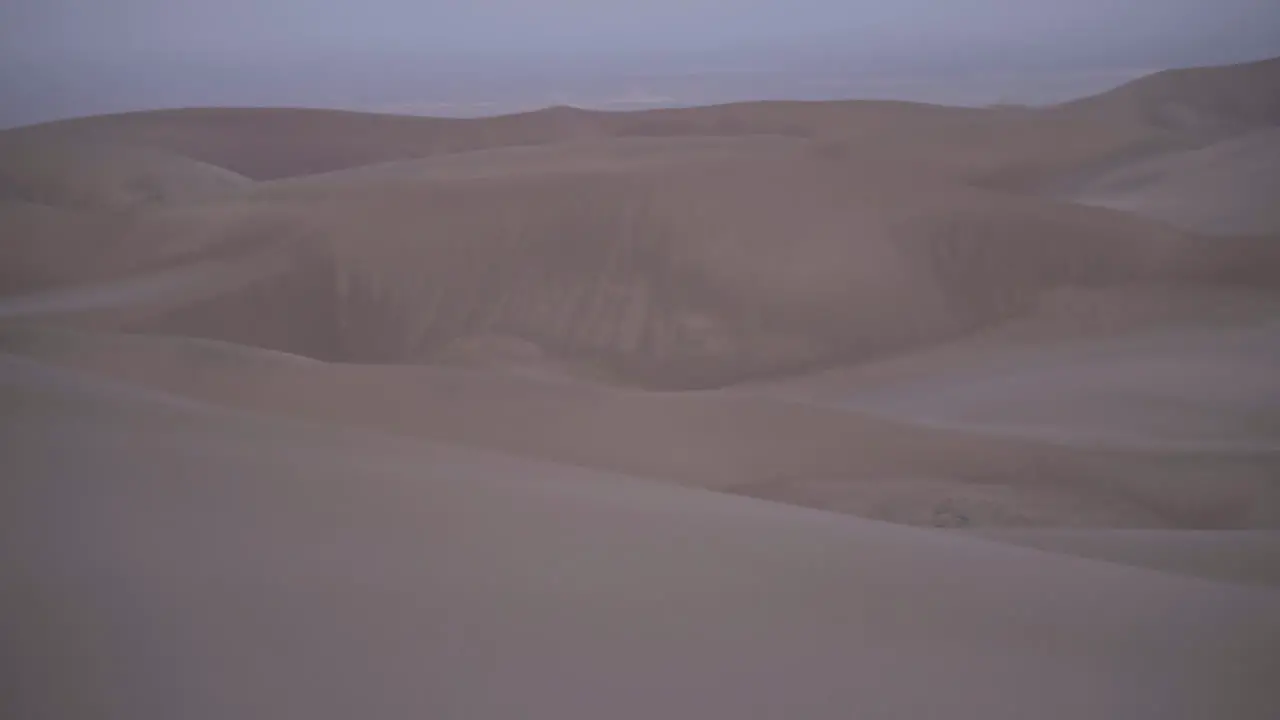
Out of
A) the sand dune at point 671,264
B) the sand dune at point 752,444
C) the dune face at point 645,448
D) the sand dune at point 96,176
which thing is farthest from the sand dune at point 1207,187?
the sand dune at point 96,176

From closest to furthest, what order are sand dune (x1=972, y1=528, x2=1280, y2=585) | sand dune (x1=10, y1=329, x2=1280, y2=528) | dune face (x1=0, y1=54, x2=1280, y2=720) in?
dune face (x1=0, y1=54, x2=1280, y2=720) < sand dune (x1=972, y1=528, x2=1280, y2=585) < sand dune (x1=10, y1=329, x2=1280, y2=528)

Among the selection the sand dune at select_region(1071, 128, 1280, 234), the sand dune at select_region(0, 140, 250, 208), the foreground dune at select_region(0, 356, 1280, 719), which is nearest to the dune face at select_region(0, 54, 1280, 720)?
the foreground dune at select_region(0, 356, 1280, 719)

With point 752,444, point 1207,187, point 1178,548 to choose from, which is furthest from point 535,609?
point 1207,187

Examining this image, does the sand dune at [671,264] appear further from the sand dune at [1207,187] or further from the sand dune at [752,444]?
the sand dune at [752,444]

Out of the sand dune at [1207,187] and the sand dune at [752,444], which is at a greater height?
the sand dune at [1207,187]

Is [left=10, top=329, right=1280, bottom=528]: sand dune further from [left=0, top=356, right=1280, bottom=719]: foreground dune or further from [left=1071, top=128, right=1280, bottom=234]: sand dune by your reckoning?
[left=1071, top=128, right=1280, bottom=234]: sand dune

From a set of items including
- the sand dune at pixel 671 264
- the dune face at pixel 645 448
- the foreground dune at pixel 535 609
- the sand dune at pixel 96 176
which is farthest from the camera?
the sand dune at pixel 96 176

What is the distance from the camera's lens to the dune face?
1808 millimetres

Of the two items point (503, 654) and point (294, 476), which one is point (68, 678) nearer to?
point (503, 654)

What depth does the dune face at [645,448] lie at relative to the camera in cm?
181

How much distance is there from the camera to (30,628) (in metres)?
1.77

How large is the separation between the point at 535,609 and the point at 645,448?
2724mm

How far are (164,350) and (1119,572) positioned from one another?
498 centimetres

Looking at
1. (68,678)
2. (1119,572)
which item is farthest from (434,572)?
(1119,572)
